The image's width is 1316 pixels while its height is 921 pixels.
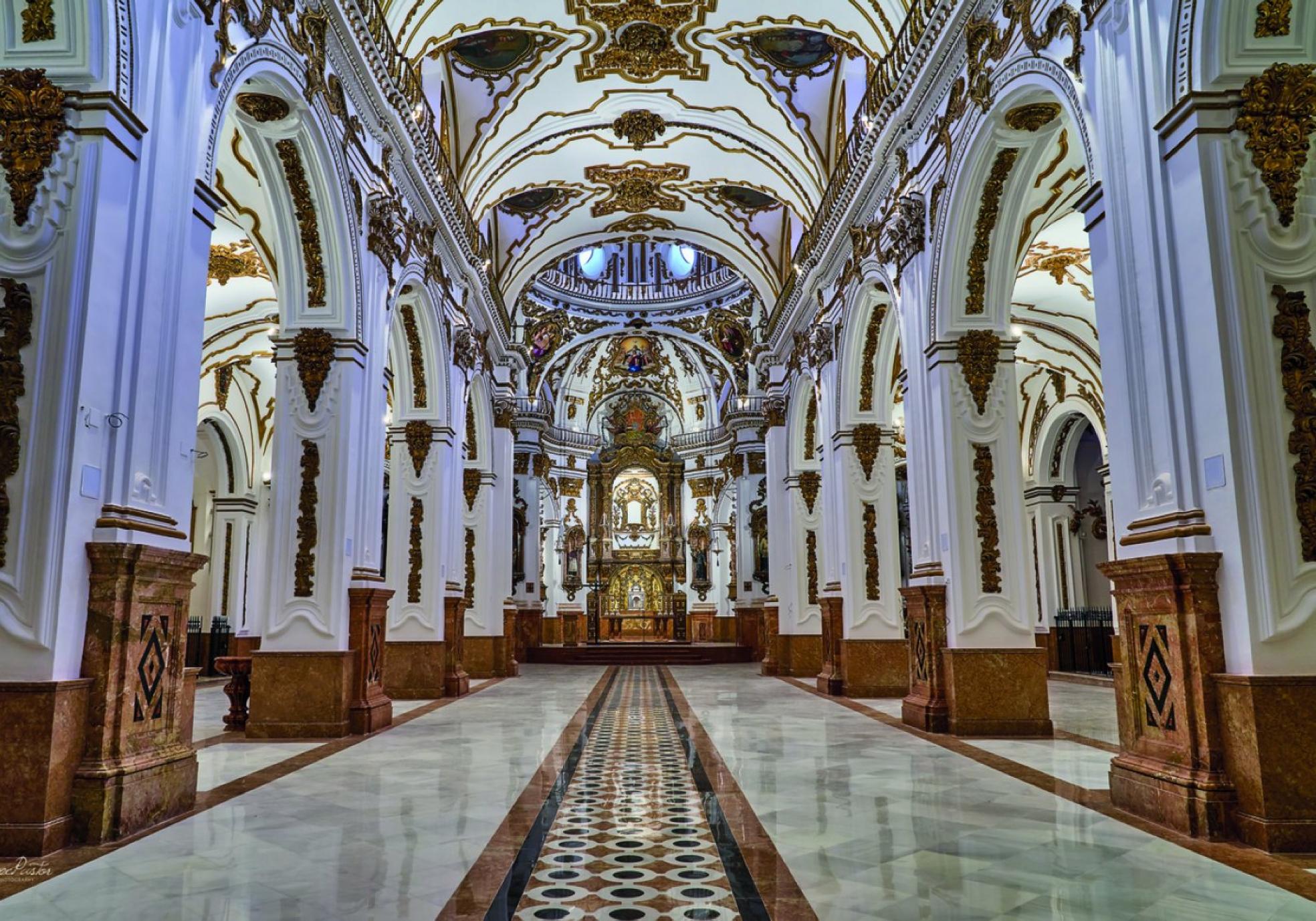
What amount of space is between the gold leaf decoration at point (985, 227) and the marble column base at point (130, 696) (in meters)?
7.24

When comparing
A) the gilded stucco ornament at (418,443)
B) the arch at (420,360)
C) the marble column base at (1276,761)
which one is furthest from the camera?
the gilded stucco ornament at (418,443)

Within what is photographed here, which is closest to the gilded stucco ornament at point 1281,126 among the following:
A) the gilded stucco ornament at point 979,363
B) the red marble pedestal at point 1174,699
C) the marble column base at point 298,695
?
the red marble pedestal at point 1174,699

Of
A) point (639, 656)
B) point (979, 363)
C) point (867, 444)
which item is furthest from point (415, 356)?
point (639, 656)

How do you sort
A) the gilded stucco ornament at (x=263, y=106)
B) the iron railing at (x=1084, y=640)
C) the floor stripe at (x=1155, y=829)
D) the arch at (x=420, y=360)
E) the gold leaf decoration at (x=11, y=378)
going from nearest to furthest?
the floor stripe at (x=1155, y=829) → the gold leaf decoration at (x=11, y=378) → the gilded stucco ornament at (x=263, y=106) → the arch at (x=420, y=360) → the iron railing at (x=1084, y=640)

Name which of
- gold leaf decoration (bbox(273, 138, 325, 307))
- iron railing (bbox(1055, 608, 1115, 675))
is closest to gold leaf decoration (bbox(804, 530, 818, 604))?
iron railing (bbox(1055, 608, 1115, 675))

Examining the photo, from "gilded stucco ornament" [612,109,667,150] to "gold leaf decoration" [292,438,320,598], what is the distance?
8397 millimetres

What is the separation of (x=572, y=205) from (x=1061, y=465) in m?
11.6

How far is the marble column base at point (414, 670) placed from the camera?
502 inches

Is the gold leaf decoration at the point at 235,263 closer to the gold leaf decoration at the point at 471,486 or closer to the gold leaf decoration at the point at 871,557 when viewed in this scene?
the gold leaf decoration at the point at 471,486

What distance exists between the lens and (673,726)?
9602mm

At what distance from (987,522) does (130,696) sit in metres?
7.18

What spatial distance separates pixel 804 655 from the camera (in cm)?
1733

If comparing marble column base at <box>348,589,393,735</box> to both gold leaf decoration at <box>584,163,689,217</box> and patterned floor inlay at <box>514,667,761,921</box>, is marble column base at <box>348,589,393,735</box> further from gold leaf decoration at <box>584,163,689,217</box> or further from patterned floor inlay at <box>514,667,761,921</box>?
gold leaf decoration at <box>584,163,689,217</box>

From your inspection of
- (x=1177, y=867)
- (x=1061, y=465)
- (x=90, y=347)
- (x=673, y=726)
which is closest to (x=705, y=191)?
(x=1061, y=465)
